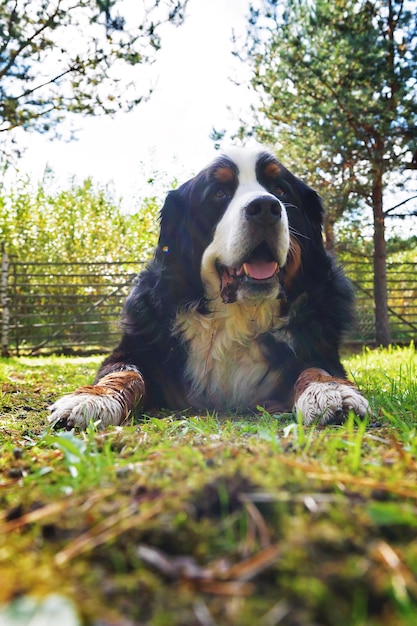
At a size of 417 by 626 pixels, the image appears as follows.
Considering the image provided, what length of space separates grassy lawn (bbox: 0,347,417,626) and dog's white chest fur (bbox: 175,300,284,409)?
186 centimetres

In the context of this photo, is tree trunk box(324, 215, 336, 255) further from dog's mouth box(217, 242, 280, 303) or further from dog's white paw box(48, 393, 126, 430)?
dog's white paw box(48, 393, 126, 430)

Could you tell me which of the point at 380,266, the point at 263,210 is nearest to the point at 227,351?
the point at 263,210

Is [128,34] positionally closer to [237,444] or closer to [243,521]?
[237,444]

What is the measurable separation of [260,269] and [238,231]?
0.88ft

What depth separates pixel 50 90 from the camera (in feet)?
27.2

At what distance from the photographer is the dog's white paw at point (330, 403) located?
7.43 feet

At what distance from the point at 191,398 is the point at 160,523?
2325 mm

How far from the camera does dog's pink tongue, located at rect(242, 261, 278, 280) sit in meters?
3.06

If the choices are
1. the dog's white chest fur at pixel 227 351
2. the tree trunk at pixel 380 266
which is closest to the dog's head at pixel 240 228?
the dog's white chest fur at pixel 227 351

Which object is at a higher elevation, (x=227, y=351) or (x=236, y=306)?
(x=236, y=306)

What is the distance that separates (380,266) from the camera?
1099 cm

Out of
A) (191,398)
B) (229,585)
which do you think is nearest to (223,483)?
(229,585)

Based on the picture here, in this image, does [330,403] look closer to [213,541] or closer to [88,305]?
[213,541]

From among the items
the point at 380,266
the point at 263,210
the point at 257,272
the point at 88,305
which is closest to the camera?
the point at 263,210
